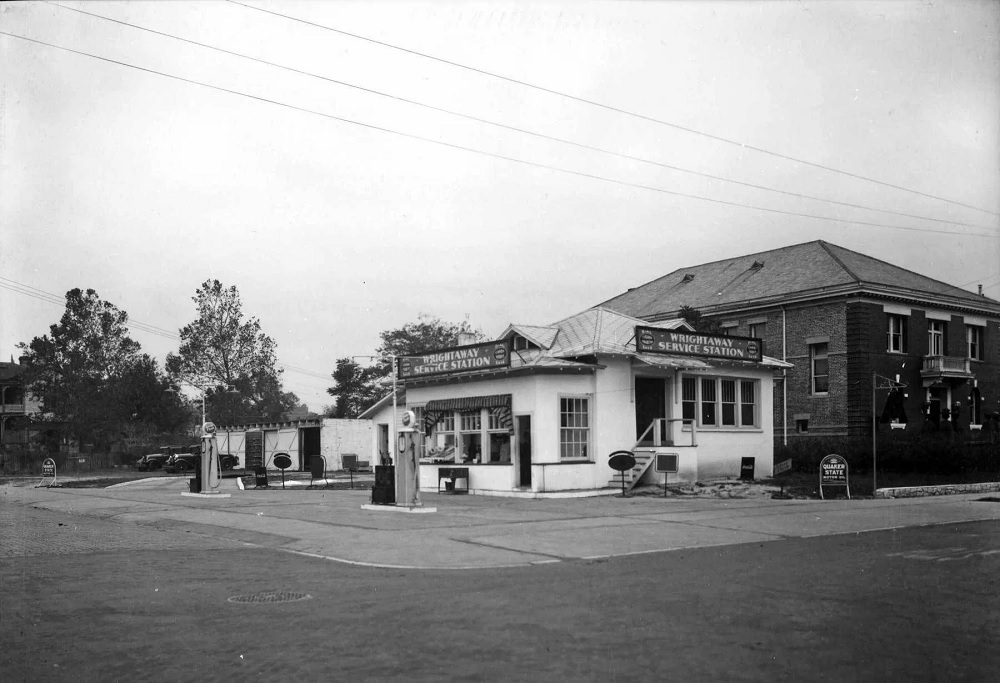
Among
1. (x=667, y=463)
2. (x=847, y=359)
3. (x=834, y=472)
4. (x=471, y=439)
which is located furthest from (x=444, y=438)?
(x=847, y=359)

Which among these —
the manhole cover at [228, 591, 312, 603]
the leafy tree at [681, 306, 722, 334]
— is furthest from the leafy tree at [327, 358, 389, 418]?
the manhole cover at [228, 591, 312, 603]

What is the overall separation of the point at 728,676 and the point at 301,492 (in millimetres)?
25254

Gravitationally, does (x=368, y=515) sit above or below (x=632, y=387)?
below

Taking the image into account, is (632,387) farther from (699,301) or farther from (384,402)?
(699,301)

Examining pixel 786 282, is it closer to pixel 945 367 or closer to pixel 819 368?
pixel 819 368

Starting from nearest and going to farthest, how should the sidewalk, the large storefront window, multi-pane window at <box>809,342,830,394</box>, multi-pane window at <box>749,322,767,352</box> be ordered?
the sidewalk
the large storefront window
multi-pane window at <box>809,342,830,394</box>
multi-pane window at <box>749,322,767,352</box>

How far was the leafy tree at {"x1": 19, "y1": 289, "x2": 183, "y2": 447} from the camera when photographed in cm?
5912

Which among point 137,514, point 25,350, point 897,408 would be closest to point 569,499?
point 137,514

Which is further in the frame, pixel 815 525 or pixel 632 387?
pixel 632 387

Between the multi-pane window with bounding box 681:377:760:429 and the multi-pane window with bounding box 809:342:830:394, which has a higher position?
the multi-pane window with bounding box 809:342:830:394

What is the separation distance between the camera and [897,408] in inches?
1592

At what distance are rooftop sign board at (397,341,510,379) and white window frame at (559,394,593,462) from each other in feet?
7.27

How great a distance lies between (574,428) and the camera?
27.2m

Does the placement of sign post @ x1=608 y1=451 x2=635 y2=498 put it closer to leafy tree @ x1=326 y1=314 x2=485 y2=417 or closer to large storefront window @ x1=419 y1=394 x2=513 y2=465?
large storefront window @ x1=419 y1=394 x2=513 y2=465
